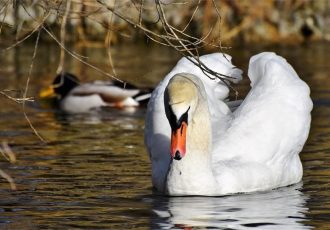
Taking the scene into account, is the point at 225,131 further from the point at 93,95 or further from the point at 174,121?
the point at 93,95

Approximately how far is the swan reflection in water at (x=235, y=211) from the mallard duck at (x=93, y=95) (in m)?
8.12

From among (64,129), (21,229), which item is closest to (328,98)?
(64,129)

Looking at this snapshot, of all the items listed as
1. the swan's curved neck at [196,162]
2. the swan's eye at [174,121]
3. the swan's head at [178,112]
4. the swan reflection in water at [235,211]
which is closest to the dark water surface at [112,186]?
the swan reflection in water at [235,211]

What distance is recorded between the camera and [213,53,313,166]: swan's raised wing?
1081 cm

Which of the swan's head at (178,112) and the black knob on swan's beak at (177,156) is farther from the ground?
the swan's head at (178,112)

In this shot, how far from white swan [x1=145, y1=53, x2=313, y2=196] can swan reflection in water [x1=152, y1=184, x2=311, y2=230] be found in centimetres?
17

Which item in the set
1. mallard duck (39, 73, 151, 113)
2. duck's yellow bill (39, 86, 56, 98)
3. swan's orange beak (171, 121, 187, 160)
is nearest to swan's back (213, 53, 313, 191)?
swan's orange beak (171, 121, 187, 160)

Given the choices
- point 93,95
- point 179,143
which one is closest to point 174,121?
point 179,143

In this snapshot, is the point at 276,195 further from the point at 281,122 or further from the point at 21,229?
the point at 21,229

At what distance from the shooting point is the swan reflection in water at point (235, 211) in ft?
29.8

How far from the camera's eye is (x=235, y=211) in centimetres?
962

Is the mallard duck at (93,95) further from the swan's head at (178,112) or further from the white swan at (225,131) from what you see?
the swan's head at (178,112)

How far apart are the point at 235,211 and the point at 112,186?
1628 mm

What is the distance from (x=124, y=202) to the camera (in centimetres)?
1006
